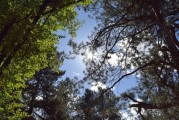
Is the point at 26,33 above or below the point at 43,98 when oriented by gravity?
below

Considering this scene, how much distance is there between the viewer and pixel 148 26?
48.3ft

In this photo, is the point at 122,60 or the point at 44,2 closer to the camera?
the point at 44,2

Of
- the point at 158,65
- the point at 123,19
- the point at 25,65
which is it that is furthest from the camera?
the point at 123,19

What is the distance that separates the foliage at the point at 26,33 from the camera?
990 cm

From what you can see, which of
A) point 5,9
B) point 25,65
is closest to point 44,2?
point 5,9

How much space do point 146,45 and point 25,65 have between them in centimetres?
569

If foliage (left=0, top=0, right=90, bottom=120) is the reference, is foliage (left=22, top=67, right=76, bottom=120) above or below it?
above

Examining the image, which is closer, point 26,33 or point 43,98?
point 26,33

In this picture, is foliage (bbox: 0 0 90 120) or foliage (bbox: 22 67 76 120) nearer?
foliage (bbox: 0 0 90 120)

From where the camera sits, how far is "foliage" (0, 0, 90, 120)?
9.90 m

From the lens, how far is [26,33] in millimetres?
10203

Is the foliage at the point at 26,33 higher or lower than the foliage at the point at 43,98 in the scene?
lower

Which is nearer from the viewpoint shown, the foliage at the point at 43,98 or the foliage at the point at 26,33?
the foliage at the point at 26,33

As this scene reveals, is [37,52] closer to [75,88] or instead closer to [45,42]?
[45,42]
